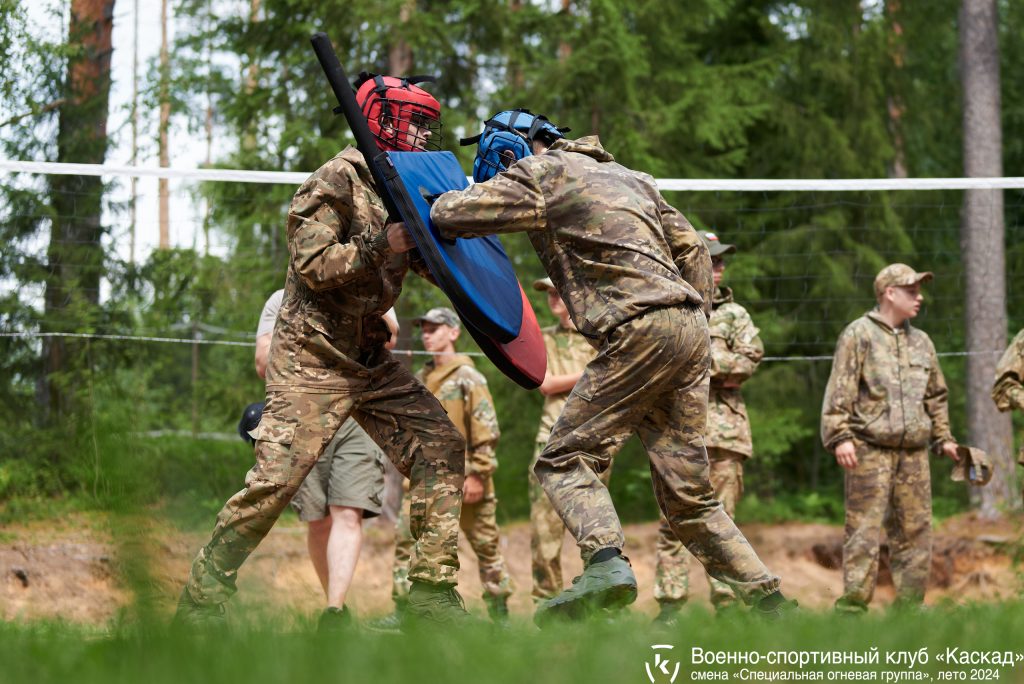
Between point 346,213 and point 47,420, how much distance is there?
23.1 feet

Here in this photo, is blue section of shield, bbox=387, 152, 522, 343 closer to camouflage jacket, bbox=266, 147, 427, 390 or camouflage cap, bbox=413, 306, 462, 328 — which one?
camouflage jacket, bbox=266, 147, 427, 390

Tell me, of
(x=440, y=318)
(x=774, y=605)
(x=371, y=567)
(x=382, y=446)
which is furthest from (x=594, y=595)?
(x=371, y=567)

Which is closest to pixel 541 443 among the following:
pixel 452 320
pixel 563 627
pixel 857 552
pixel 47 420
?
pixel 452 320

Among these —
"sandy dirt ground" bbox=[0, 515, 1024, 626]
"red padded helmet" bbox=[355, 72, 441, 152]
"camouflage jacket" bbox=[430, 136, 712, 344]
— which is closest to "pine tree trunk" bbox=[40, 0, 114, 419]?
"sandy dirt ground" bbox=[0, 515, 1024, 626]

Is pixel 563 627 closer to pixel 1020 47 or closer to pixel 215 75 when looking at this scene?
pixel 215 75

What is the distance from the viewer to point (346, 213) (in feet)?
18.1

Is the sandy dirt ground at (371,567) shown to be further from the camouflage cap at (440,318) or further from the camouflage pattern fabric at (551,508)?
the camouflage cap at (440,318)

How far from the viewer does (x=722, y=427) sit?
27.5 ft

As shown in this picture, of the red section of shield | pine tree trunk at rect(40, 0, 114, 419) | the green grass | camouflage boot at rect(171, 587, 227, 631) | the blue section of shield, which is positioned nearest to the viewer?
the green grass

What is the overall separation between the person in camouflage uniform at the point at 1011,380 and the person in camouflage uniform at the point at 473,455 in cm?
336

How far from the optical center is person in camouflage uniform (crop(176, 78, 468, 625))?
533cm

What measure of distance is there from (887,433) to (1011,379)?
0.87 m

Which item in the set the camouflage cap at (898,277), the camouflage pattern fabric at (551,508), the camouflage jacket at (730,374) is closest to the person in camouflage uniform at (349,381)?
the camouflage pattern fabric at (551,508)

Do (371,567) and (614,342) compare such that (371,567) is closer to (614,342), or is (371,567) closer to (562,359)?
(562,359)
